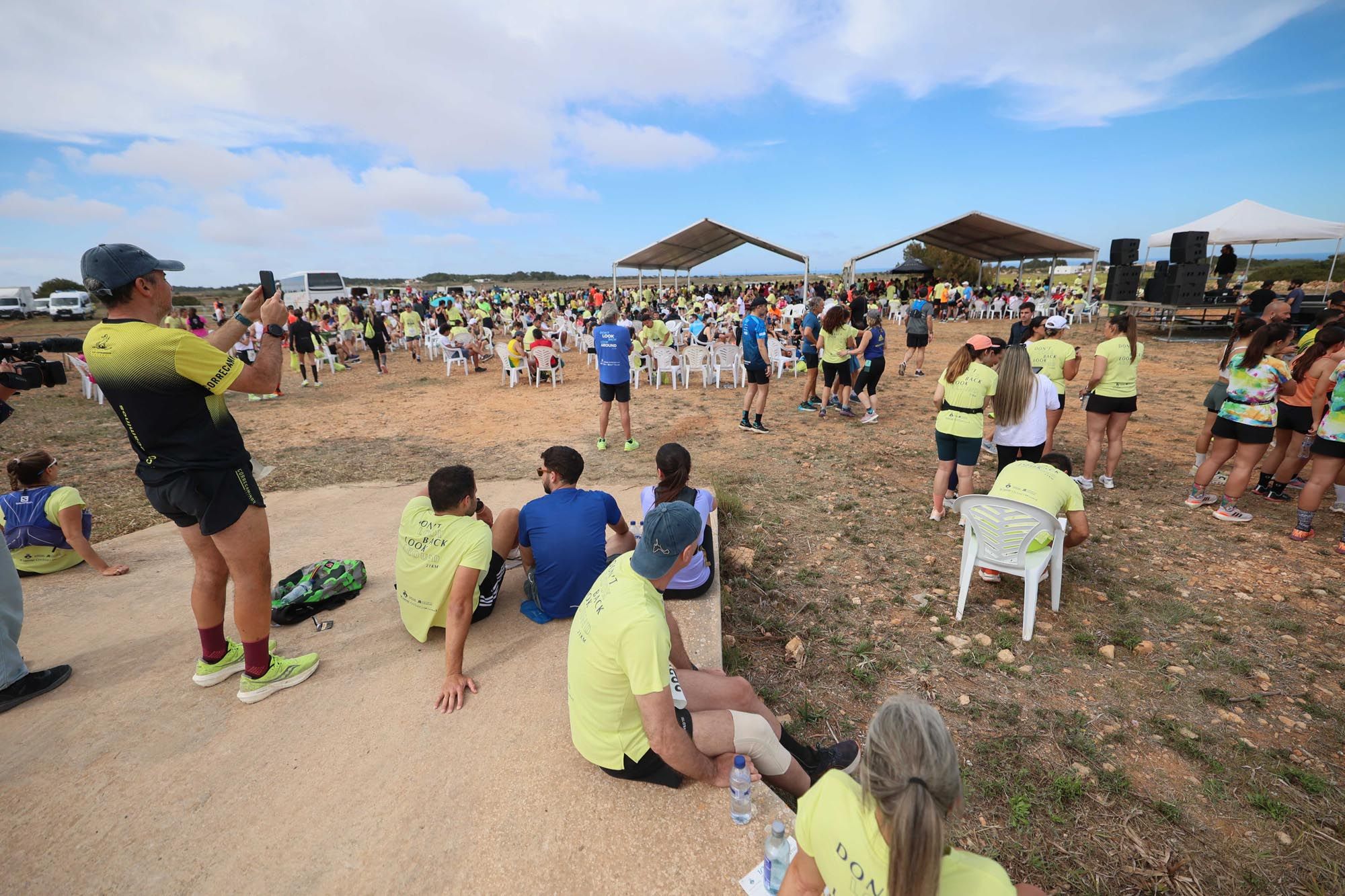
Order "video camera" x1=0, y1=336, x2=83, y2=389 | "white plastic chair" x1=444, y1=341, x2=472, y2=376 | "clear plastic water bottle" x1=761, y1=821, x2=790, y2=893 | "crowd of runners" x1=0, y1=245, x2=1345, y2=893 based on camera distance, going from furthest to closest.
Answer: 1. "white plastic chair" x1=444, y1=341, x2=472, y2=376
2. "video camera" x1=0, y1=336, x2=83, y2=389
3. "clear plastic water bottle" x1=761, y1=821, x2=790, y2=893
4. "crowd of runners" x1=0, y1=245, x2=1345, y2=893

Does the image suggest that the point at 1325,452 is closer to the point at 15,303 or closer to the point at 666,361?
the point at 666,361

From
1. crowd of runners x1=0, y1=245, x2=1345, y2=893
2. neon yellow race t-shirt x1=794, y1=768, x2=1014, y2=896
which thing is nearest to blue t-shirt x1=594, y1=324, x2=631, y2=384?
crowd of runners x1=0, y1=245, x2=1345, y2=893

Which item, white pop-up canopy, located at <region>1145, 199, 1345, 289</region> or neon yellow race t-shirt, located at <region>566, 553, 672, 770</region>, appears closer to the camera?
neon yellow race t-shirt, located at <region>566, 553, 672, 770</region>

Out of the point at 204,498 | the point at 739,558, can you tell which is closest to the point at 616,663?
the point at 204,498

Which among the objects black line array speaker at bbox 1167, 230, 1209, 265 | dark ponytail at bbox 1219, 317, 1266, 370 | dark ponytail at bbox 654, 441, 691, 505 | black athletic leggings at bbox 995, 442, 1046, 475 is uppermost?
black line array speaker at bbox 1167, 230, 1209, 265

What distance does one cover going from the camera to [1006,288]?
24.8m

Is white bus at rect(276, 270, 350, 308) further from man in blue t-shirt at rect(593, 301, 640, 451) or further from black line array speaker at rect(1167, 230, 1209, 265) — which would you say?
black line array speaker at rect(1167, 230, 1209, 265)

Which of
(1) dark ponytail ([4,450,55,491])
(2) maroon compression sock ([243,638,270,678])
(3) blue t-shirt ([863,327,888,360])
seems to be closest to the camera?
(2) maroon compression sock ([243,638,270,678])

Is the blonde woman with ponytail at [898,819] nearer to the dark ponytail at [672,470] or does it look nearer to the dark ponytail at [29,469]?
the dark ponytail at [672,470]

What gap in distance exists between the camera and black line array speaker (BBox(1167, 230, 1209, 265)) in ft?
46.8

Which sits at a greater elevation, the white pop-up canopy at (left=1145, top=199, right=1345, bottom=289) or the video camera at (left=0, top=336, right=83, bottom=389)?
the white pop-up canopy at (left=1145, top=199, right=1345, bottom=289)

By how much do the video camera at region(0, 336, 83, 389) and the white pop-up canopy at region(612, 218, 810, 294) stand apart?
51.8 ft

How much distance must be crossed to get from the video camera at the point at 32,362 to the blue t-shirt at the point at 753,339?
6153 millimetres

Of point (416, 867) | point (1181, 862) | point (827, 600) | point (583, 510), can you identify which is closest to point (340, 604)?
point (583, 510)
